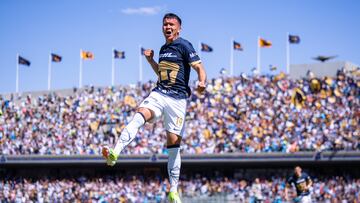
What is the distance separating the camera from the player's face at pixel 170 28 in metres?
9.16

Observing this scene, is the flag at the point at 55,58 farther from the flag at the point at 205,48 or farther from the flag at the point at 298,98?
the flag at the point at 298,98

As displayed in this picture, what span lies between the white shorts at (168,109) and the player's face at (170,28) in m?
0.89

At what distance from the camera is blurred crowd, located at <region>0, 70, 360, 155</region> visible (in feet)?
104

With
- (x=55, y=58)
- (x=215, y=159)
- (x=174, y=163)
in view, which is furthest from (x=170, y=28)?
(x=55, y=58)

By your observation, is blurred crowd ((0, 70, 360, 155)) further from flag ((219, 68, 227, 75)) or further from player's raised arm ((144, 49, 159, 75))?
player's raised arm ((144, 49, 159, 75))

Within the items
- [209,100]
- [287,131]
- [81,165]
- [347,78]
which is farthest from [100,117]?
[347,78]

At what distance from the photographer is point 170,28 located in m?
9.16

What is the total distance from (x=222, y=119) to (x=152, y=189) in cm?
574

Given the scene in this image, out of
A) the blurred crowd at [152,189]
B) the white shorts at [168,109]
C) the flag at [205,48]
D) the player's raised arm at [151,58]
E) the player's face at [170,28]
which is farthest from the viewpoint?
the flag at [205,48]

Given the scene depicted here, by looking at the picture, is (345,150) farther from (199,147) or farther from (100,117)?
(100,117)

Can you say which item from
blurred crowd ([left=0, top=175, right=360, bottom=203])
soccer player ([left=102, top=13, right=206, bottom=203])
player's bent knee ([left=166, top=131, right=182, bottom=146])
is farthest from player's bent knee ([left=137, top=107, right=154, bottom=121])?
blurred crowd ([left=0, top=175, right=360, bottom=203])

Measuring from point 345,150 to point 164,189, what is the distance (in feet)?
32.6

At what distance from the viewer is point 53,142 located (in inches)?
1572

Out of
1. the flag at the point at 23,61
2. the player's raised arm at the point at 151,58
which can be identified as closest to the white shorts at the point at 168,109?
the player's raised arm at the point at 151,58
